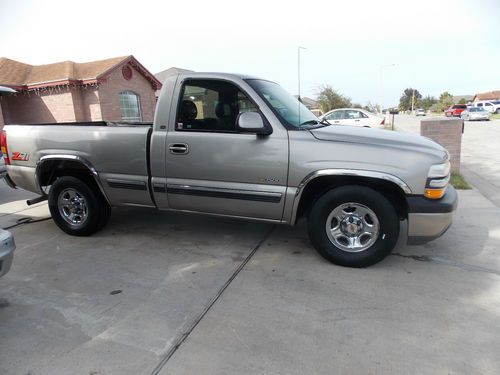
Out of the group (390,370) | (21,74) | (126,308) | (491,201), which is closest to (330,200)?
(390,370)

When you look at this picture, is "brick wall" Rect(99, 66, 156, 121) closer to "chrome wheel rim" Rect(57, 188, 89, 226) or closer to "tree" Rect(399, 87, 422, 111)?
"chrome wheel rim" Rect(57, 188, 89, 226)

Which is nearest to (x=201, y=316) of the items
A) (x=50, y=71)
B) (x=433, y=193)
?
(x=433, y=193)

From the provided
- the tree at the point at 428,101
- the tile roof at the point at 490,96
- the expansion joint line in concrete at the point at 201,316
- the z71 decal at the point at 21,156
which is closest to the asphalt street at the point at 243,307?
the expansion joint line in concrete at the point at 201,316

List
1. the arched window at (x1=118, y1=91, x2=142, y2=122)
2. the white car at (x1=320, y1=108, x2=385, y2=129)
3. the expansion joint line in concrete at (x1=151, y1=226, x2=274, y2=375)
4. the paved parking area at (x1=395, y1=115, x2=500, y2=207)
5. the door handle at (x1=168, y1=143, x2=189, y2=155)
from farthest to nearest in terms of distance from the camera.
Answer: the arched window at (x1=118, y1=91, x2=142, y2=122) < the white car at (x1=320, y1=108, x2=385, y2=129) < the paved parking area at (x1=395, y1=115, x2=500, y2=207) < the door handle at (x1=168, y1=143, x2=189, y2=155) < the expansion joint line in concrete at (x1=151, y1=226, x2=274, y2=375)

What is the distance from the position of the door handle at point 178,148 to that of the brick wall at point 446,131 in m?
5.56

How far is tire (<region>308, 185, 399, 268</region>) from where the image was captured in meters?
3.59

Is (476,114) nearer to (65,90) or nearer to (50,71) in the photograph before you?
(65,90)

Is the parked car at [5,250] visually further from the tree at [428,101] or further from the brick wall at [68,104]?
the tree at [428,101]

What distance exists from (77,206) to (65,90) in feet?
49.8

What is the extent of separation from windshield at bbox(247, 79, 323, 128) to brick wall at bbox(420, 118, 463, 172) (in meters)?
4.18

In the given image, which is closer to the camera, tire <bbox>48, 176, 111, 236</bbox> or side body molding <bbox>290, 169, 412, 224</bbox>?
side body molding <bbox>290, 169, 412, 224</bbox>

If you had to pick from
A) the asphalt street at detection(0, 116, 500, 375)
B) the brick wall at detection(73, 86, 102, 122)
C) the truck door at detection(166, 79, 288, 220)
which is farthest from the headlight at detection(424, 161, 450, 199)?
the brick wall at detection(73, 86, 102, 122)

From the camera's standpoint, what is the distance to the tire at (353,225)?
3.59 meters

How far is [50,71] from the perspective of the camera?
18656 millimetres
